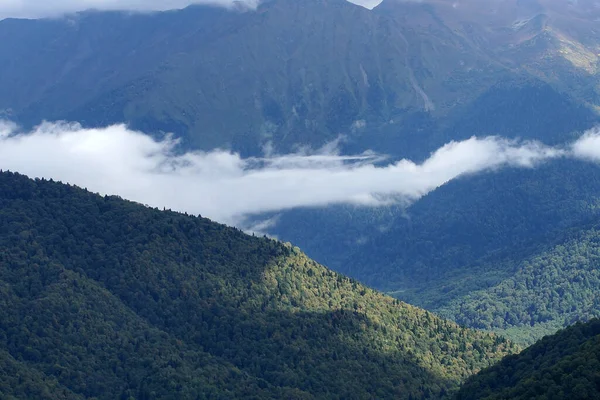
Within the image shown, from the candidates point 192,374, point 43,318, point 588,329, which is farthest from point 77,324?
point 588,329

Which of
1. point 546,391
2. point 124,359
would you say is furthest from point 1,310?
point 546,391

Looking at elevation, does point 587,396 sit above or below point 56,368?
below

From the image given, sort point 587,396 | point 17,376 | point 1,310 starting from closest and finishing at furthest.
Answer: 1. point 587,396
2. point 17,376
3. point 1,310

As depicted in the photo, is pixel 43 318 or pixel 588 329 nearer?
pixel 588 329

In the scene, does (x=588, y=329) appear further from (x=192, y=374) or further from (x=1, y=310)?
(x=1, y=310)

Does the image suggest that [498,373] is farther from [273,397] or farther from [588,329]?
[273,397]

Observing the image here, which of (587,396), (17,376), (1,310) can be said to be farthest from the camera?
(1,310)
